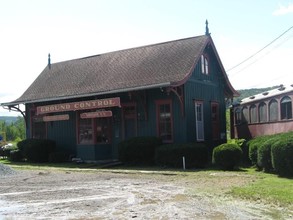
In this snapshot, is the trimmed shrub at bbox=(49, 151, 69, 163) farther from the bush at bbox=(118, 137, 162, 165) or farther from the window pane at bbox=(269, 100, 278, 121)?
the window pane at bbox=(269, 100, 278, 121)

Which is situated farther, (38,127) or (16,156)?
(38,127)

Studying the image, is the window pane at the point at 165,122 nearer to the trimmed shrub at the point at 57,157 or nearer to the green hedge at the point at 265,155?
the green hedge at the point at 265,155

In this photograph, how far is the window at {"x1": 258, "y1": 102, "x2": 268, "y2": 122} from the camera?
22031 mm

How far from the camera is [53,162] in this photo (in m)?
26.0

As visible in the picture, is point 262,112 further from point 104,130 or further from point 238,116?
point 104,130

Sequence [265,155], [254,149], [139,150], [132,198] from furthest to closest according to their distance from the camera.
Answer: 1. [139,150]
2. [254,149]
3. [265,155]
4. [132,198]

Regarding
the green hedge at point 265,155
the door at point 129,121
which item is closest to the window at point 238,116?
the door at point 129,121

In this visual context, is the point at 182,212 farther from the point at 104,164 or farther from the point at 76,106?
the point at 76,106

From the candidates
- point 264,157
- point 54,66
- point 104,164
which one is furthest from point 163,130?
point 54,66

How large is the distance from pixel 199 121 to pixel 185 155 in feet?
14.9

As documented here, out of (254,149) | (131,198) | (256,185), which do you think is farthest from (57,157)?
(256,185)

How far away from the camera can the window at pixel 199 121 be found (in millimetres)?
23531

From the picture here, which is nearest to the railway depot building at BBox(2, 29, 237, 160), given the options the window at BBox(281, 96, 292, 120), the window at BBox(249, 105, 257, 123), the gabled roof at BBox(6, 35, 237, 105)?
the gabled roof at BBox(6, 35, 237, 105)

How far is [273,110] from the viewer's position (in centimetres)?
2109
